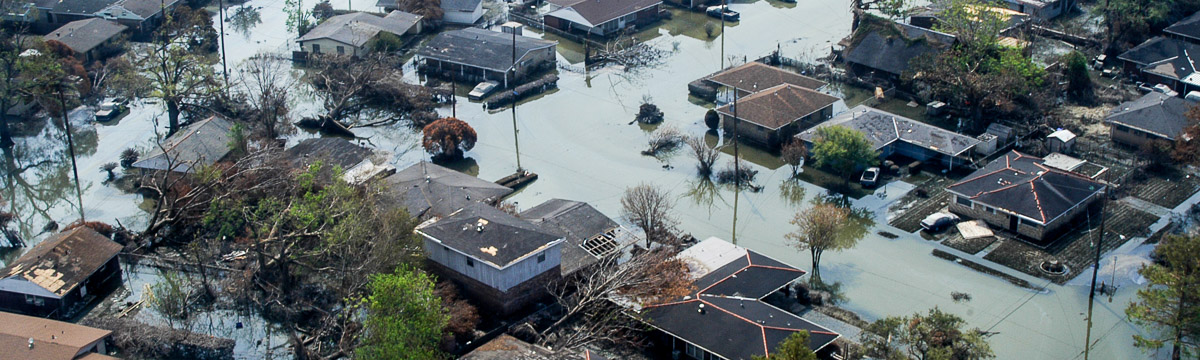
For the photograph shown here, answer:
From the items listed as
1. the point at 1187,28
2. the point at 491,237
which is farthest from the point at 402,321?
the point at 1187,28

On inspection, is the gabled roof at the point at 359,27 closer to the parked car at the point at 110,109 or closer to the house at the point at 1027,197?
the parked car at the point at 110,109

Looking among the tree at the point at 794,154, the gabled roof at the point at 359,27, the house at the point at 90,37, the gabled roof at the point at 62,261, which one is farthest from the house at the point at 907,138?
the house at the point at 90,37

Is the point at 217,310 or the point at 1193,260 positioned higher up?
the point at 1193,260

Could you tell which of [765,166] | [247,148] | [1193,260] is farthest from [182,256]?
[1193,260]

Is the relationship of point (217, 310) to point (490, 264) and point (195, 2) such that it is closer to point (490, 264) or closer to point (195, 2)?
point (490, 264)

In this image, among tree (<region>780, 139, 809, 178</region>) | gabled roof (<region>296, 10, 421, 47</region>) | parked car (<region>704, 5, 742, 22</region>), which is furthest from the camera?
parked car (<region>704, 5, 742, 22</region>)

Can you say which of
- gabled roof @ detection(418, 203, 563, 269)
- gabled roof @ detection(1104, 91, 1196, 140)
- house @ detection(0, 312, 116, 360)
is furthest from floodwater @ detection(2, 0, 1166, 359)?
gabled roof @ detection(1104, 91, 1196, 140)

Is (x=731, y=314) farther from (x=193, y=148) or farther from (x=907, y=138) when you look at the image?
(x=193, y=148)

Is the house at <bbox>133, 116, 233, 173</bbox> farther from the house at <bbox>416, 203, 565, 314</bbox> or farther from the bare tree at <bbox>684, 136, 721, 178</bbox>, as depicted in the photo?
the bare tree at <bbox>684, 136, 721, 178</bbox>
